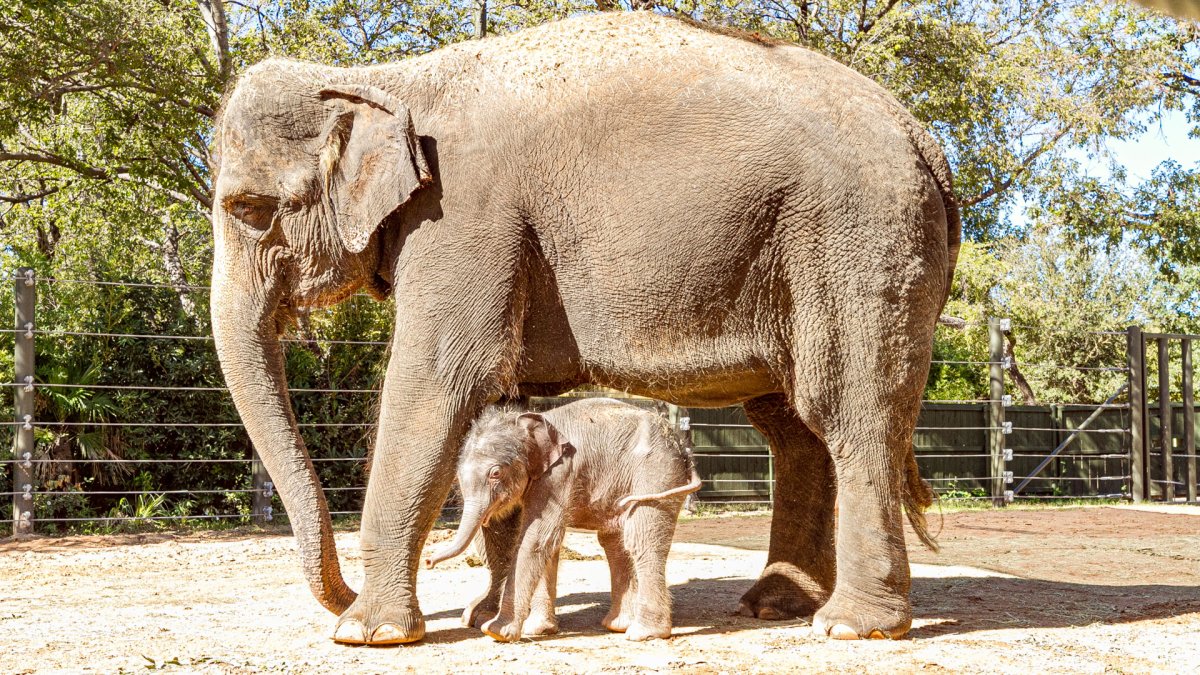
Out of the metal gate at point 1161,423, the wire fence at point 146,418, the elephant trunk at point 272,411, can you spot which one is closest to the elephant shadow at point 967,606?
the elephant trunk at point 272,411

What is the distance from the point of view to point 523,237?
484cm

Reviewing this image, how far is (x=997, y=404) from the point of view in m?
15.6

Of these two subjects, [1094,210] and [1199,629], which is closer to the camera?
[1199,629]

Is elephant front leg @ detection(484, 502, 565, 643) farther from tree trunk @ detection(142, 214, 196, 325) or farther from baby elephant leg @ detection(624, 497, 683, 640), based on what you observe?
tree trunk @ detection(142, 214, 196, 325)

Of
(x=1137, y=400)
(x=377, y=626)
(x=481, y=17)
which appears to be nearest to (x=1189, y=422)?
(x=1137, y=400)

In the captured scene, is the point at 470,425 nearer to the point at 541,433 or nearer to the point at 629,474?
the point at 541,433

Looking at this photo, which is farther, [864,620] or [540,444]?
[540,444]

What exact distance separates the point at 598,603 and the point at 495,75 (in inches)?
102

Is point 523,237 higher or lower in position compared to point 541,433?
higher

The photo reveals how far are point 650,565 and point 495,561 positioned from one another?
2.60 ft

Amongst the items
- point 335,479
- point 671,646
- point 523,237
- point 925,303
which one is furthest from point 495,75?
point 335,479

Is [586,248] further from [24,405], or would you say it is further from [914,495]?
[24,405]

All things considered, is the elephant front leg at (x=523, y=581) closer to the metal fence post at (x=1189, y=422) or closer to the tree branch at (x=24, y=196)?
the metal fence post at (x=1189, y=422)

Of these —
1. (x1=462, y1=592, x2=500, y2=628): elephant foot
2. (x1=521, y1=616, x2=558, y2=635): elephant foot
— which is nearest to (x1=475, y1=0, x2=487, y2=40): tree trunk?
(x1=462, y1=592, x2=500, y2=628): elephant foot
